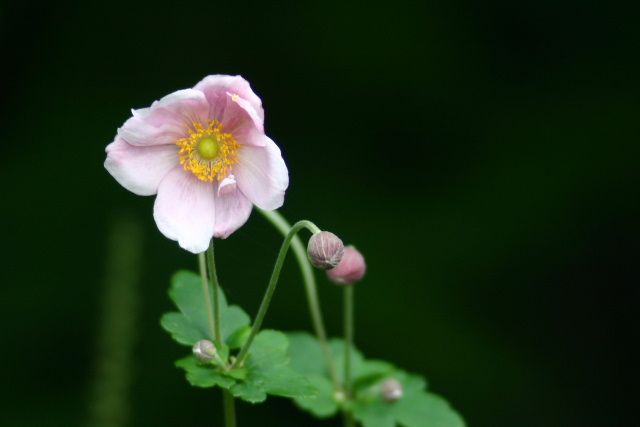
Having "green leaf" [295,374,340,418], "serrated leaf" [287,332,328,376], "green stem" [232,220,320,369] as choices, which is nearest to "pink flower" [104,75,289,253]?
"green stem" [232,220,320,369]

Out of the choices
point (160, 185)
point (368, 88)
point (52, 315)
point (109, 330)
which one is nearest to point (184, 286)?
point (160, 185)

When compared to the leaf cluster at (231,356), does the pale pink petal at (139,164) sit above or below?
above

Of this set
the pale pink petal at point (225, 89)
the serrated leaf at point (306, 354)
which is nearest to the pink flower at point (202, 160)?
the pale pink petal at point (225, 89)

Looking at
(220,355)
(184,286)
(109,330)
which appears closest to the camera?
(220,355)

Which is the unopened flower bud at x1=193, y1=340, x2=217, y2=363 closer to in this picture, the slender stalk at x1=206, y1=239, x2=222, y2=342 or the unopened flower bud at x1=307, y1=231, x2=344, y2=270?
the slender stalk at x1=206, y1=239, x2=222, y2=342

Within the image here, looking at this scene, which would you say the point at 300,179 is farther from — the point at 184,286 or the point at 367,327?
the point at 184,286

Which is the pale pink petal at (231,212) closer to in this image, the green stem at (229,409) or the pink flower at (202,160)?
the pink flower at (202,160)
